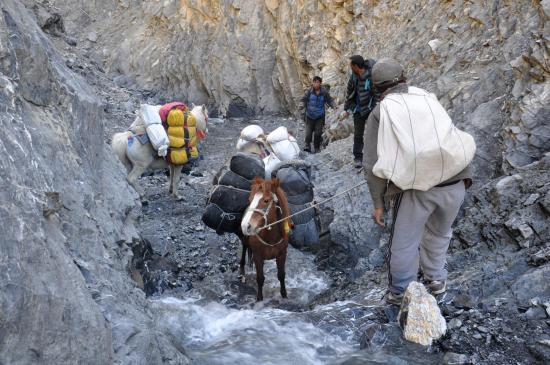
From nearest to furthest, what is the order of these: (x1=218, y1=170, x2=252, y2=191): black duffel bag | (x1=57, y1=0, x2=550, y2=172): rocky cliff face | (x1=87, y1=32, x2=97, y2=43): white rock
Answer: (x1=57, y1=0, x2=550, y2=172): rocky cliff face < (x1=218, y1=170, x2=252, y2=191): black duffel bag < (x1=87, y1=32, x2=97, y2=43): white rock

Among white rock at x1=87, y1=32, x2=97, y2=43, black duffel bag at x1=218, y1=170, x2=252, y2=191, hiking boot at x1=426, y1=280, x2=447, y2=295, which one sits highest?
white rock at x1=87, y1=32, x2=97, y2=43

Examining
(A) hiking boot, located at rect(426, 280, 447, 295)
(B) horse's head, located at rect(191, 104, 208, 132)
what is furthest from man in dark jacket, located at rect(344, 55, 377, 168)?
(A) hiking boot, located at rect(426, 280, 447, 295)

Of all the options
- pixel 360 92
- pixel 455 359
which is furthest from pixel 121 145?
pixel 455 359

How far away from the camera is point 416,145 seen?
3682 mm

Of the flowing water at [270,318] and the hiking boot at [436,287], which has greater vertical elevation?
the hiking boot at [436,287]

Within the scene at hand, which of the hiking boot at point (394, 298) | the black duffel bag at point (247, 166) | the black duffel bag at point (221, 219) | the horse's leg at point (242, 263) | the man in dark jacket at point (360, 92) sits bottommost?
the horse's leg at point (242, 263)

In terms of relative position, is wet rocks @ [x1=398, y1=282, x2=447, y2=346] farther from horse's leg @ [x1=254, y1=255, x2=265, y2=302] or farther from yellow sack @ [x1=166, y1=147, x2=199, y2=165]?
yellow sack @ [x1=166, y1=147, x2=199, y2=165]

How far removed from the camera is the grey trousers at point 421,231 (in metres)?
3.91

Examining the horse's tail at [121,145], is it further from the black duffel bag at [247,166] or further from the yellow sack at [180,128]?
the black duffel bag at [247,166]

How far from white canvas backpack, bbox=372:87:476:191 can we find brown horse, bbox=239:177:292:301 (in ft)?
5.82

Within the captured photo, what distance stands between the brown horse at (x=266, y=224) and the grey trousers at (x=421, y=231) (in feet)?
5.08

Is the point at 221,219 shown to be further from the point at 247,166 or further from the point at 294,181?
the point at 294,181

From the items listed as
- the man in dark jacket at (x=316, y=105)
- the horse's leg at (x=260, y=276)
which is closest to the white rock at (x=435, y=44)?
the man in dark jacket at (x=316, y=105)

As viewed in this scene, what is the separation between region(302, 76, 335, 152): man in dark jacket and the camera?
37.1 ft
